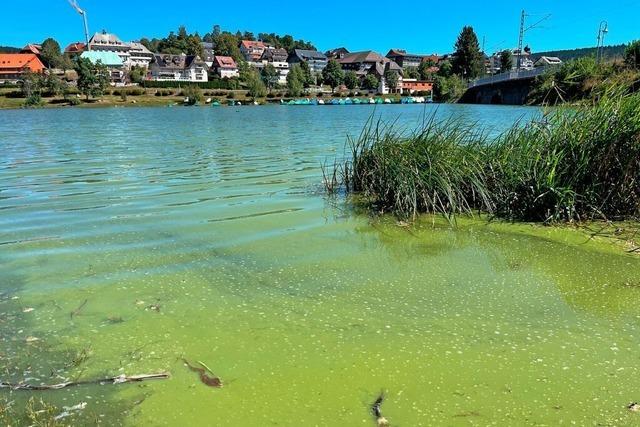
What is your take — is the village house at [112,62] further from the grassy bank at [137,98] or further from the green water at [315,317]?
the green water at [315,317]

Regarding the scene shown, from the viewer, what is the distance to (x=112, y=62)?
171 meters

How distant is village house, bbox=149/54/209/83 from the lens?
169750 mm

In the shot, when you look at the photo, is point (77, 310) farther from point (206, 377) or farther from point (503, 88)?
point (503, 88)

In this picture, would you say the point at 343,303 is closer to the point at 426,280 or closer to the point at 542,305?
the point at 426,280

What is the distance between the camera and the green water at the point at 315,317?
12.0 feet

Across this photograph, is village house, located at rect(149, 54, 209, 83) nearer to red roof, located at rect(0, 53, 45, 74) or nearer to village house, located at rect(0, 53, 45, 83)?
village house, located at rect(0, 53, 45, 83)

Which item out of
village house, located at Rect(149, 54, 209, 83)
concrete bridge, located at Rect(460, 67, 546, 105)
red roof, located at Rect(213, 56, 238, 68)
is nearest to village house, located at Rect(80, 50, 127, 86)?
village house, located at Rect(149, 54, 209, 83)

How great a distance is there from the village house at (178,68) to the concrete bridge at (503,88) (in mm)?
97973

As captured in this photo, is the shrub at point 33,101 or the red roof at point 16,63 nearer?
the shrub at point 33,101

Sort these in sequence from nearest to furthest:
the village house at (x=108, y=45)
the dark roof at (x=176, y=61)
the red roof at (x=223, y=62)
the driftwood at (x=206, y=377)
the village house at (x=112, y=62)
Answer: the driftwood at (x=206, y=377) → the village house at (x=112, y=62) → the dark roof at (x=176, y=61) → the red roof at (x=223, y=62) → the village house at (x=108, y=45)

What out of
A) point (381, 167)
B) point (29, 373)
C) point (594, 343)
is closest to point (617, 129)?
point (381, 167)

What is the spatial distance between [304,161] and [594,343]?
45.4 feet

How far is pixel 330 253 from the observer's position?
24.1 feet

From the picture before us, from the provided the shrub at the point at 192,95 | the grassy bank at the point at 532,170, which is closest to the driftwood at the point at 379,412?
the grassy bank at the point at 532,170
